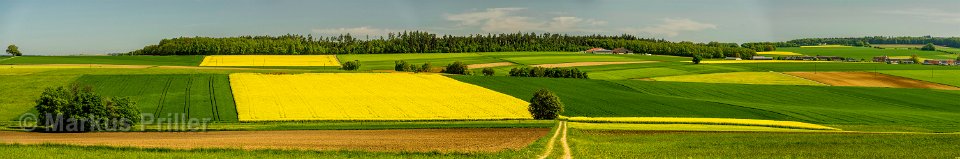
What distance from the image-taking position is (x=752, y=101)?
2778 inches

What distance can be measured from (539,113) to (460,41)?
140040 millimetres

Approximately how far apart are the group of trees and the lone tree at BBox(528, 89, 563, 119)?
27.3 metres

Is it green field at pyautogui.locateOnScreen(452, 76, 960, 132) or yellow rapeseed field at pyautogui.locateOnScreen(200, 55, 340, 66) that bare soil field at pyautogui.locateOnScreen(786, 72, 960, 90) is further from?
yellow rapeseed field at pyautogui.locateOnScreen(200, 55, 340, 66)

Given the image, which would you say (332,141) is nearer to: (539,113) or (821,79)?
(539,113)

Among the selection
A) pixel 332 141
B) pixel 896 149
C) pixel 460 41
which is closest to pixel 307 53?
pixel 460 41


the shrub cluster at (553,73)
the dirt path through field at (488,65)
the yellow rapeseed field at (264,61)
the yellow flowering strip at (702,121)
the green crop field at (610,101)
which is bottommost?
the yellow flowering strip at (702,121)

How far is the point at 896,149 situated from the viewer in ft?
93.8

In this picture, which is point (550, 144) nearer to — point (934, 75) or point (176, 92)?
point (176, 92)

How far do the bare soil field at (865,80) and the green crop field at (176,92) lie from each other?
76.4 metres

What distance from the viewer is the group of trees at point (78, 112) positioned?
40.3m

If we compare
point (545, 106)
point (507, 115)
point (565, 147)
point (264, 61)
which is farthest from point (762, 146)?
point (264, 61)

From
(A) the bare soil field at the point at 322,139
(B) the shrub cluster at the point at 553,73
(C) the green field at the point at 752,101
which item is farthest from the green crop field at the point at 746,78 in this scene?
(A) the bare soil field at the point at 322,139

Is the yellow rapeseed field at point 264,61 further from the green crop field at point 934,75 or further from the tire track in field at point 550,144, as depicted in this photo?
the green crop field at point 934,75

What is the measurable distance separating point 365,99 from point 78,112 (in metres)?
24.5
